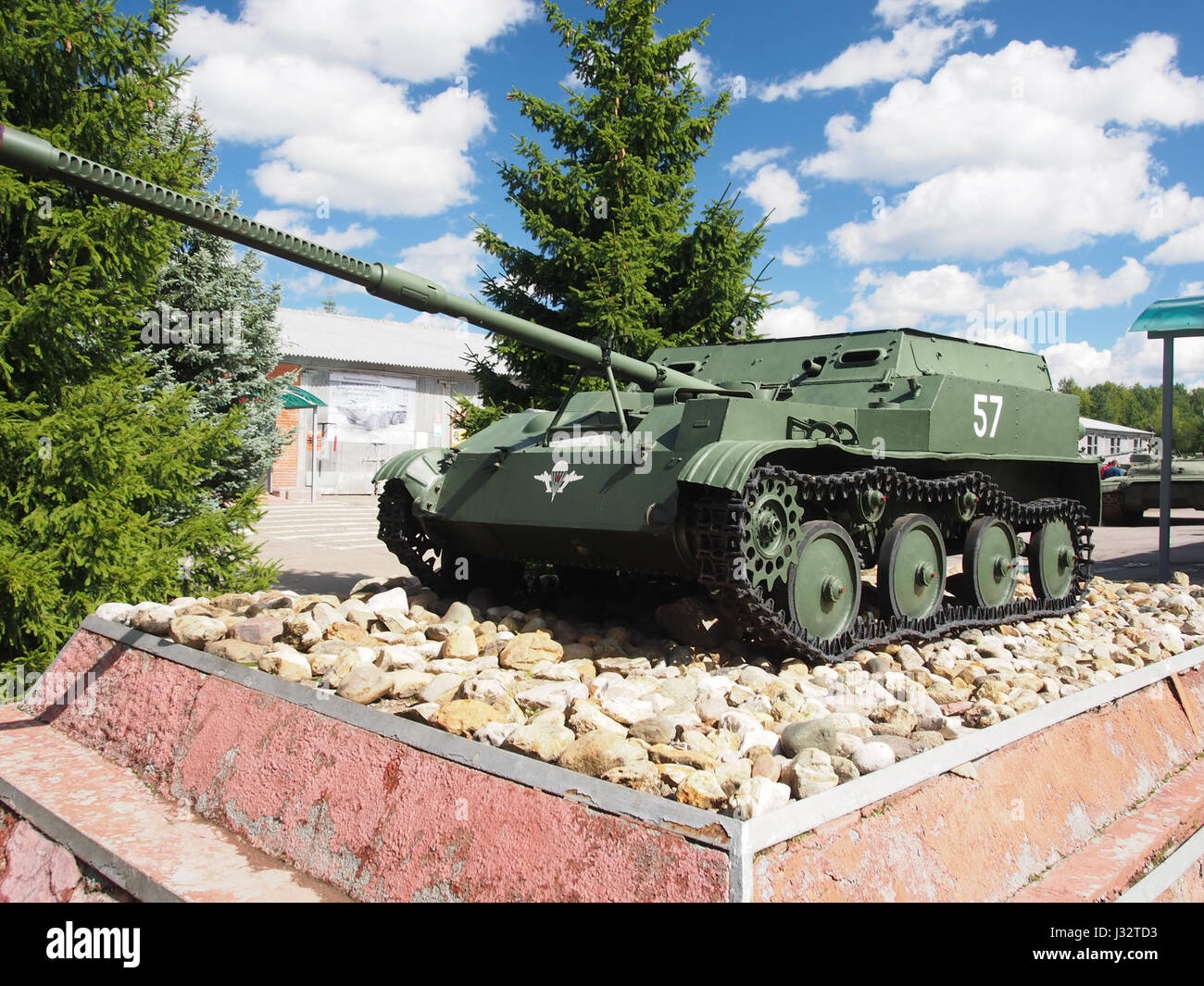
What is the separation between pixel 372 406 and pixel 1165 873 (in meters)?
25.6

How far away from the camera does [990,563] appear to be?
7449 mm

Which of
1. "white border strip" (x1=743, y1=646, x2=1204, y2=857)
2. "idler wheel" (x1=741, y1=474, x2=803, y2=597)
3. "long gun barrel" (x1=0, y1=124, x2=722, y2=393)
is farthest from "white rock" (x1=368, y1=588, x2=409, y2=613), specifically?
"white border strip" (x1=743, y1=646, x2=1204, y2=857)

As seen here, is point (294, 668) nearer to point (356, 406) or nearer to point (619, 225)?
point (619, 225)

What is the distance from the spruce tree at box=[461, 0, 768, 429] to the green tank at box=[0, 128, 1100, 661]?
152 cm

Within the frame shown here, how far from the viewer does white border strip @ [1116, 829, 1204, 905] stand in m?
3.53

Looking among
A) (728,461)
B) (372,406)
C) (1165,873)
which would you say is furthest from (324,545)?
(372,406)

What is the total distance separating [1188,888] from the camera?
12.5 feet

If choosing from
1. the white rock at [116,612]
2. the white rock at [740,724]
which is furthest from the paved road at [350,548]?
the white rock at [740,724]

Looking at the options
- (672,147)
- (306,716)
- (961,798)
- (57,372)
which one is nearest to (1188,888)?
(961,798)

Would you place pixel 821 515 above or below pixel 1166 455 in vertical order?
below

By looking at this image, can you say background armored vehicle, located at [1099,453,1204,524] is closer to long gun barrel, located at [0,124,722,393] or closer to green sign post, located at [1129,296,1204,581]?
green sign post, located at [1129,296,1204,581]

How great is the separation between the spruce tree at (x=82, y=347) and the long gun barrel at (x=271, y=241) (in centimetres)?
213

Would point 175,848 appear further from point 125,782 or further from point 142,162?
point 142,162

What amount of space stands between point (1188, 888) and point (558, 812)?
2.54 m
